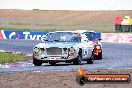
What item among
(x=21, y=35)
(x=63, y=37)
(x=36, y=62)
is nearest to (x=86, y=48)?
(x=63, y=37)

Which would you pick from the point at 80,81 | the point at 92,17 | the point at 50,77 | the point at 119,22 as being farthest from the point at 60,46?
the point at 92,17

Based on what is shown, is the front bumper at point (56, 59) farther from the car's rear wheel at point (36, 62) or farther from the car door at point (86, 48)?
the car door at point (86, 48)

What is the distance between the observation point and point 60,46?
2041cm

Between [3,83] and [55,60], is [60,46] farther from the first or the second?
[3,83]

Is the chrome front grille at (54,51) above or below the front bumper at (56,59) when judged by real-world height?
above

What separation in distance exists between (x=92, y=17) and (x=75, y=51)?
78470 mm

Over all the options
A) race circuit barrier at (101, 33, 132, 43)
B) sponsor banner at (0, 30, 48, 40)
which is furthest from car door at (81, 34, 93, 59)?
sponsor banner at (0, 30, 48, 40)

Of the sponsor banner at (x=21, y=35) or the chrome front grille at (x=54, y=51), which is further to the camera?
the sponsor banner at (x=21, y=35)

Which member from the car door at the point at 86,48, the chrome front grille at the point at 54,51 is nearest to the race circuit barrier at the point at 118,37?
the car door at the point at 86,48

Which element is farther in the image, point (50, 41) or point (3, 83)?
point (50, 41)

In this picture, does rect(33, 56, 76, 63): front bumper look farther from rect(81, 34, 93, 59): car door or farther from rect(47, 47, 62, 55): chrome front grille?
rect(81, 34, 93, 59): car door

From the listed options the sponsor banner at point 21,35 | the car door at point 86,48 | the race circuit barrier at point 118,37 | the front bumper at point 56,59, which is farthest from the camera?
the sponsor banner at point 21,35

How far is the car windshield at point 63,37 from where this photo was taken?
850 inches

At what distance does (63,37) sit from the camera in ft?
71.6
